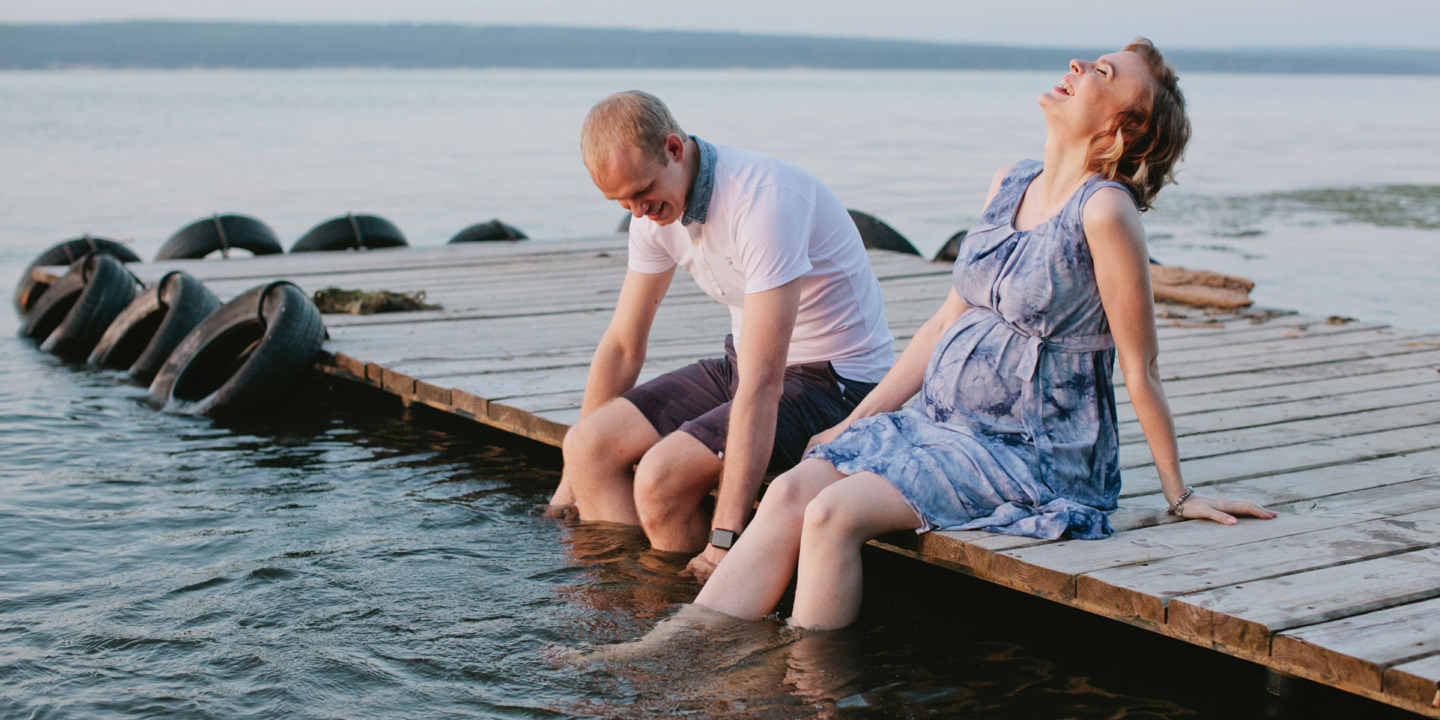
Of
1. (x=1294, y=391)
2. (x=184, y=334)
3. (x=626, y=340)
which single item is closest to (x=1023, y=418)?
(x=626, y=340)

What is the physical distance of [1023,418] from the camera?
3.00 m

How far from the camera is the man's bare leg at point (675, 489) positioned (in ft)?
11.3

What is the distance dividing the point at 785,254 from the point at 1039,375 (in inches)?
27.0

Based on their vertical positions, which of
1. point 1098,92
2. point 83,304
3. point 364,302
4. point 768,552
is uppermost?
point 1098,92

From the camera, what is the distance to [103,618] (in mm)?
3422

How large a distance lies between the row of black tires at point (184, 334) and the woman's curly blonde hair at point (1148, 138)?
4.10 m

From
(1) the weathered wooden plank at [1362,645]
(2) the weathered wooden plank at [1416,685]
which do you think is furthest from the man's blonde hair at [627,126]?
(2) the weathered wooden plank at [1416,685]

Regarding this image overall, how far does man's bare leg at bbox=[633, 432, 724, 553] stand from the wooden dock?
1.96 feet

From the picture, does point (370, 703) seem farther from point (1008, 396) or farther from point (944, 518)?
point (1008, 396)

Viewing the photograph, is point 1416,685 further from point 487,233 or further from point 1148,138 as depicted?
point 487,233

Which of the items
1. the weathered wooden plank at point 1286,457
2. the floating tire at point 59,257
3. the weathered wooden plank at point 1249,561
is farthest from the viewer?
the floating tire at point 59,257

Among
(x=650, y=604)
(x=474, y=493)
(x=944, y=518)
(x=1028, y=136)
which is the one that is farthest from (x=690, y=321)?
(x=1028, y=136)

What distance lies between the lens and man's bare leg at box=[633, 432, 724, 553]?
344 centimetres

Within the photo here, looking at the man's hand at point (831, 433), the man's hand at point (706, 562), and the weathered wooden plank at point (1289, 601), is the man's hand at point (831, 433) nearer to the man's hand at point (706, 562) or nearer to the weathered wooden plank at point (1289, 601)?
the man's hand at point (706, 562)
